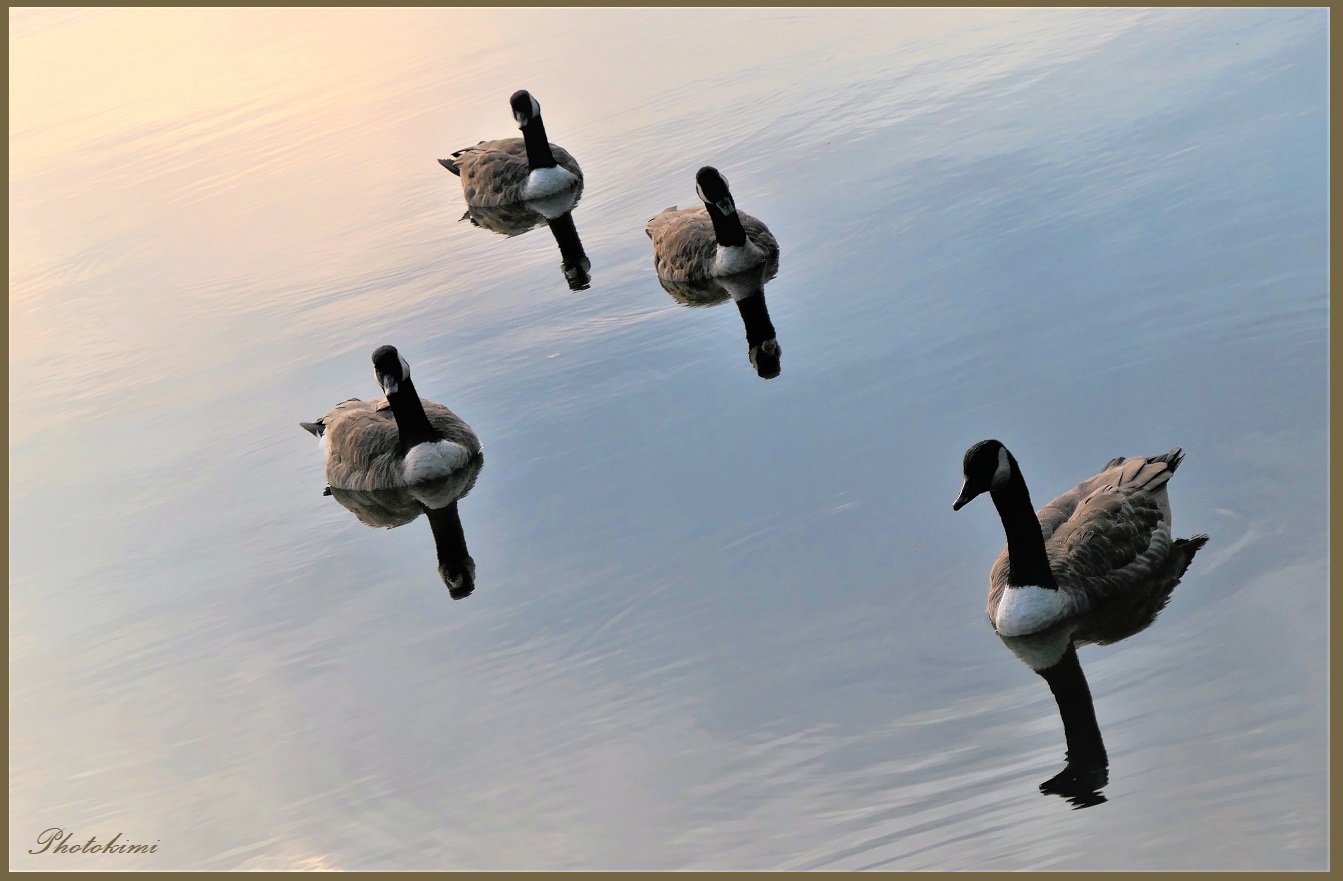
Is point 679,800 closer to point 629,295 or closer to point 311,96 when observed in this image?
point 629,295

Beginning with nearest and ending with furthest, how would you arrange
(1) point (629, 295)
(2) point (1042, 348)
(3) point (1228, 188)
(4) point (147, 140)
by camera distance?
(2) point (1042, 348) < (3) point (1228, 188) < (1) point (629, 295) < (4) point (147, 140)

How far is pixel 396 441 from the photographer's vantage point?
1555cm

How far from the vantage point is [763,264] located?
18.8 meters

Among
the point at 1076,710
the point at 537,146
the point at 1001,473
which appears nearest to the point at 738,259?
the point at 537,146

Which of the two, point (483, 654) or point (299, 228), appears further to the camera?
point (299, 228)

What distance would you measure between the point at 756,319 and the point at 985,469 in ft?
22.4

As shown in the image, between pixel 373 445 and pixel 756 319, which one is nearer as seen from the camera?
pixel 373 445

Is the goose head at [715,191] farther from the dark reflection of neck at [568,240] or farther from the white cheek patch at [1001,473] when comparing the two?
the white cheek patch at [1001,473]

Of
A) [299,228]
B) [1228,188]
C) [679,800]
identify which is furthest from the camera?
[299,228]

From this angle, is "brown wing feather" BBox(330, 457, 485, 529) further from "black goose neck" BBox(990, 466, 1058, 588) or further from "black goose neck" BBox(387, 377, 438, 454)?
"black goose neck" BBox(990, 466, 1058, 588)

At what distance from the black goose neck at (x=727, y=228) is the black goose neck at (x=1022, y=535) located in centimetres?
813

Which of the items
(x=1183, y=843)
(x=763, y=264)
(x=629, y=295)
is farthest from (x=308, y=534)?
(x=1183, y=843)

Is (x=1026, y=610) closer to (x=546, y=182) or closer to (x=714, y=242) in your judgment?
(x=714, y=242)

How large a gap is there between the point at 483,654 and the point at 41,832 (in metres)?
3.42
